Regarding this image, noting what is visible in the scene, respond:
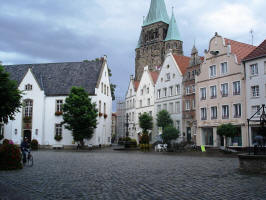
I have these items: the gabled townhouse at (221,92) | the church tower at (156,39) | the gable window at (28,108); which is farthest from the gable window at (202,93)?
the church tower at (156,39)

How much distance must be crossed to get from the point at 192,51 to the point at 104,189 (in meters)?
39.9

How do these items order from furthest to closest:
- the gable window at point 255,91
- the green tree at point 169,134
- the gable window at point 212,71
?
the green tree at point 169,134 → the gable window at point 212,71 → the gable window at point 255,91

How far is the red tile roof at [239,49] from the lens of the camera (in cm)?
4100

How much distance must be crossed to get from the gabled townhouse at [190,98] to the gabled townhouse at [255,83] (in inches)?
377

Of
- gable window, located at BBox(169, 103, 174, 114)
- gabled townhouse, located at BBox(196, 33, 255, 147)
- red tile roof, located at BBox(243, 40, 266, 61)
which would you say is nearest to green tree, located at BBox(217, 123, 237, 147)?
gabled townhouse, located at BBox(196, 33, 255, 147)

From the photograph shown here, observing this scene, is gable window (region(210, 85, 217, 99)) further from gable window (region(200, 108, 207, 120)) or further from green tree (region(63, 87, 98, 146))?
green tree (region(63, 87, 98, 146))

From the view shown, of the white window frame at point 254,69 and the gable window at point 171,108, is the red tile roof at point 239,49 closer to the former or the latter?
the white window frame at point 254,69

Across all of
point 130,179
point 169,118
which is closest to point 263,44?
point 169,118

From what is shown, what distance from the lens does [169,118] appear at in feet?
165

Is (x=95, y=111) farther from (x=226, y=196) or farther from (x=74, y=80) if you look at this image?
(x=226, y=196)

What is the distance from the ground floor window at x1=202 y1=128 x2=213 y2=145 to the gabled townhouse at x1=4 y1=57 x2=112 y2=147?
16420 mm

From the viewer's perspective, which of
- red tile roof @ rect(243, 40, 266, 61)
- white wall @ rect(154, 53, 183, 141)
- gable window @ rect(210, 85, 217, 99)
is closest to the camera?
red tile roof @ rect(243, 40, 266, 61)

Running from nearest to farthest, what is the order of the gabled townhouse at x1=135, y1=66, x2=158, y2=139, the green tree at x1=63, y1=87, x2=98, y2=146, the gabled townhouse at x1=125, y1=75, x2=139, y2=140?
the green tree at x1=63, y1=87, x2=98, y2=146 → the gabled townhouse at x1=135, y1=66, x2=158, y2=139 → the gabled townhouse at x1=125, y1=75, x2=139, y2=140

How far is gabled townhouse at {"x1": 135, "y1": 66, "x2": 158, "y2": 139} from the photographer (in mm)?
57812
